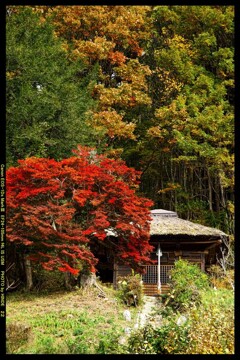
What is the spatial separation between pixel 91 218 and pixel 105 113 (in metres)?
5.60

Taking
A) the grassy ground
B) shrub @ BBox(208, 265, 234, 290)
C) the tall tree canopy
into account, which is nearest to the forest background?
the tall tree canopy

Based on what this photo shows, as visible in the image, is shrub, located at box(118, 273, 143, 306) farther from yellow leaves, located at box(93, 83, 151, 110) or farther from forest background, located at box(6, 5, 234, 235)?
yellow leaves, located at box(93, 83, 151, 110)

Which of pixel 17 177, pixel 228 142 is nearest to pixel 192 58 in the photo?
pixel 228 142

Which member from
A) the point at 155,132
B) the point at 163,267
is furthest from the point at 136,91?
the point at 163,267

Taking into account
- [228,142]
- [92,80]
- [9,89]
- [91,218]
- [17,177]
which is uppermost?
[92,80]

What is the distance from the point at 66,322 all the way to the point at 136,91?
32.6ft

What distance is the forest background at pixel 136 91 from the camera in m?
12.0

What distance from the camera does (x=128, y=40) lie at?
17.6 meters

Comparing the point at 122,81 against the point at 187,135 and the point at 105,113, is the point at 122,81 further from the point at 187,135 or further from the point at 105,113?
the point at 187,135

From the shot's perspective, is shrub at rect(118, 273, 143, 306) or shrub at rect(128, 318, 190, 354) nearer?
shrub at rect(128, 318, 190, 354)

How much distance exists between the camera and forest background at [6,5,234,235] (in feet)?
39.4

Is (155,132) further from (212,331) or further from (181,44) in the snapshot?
(212,331)

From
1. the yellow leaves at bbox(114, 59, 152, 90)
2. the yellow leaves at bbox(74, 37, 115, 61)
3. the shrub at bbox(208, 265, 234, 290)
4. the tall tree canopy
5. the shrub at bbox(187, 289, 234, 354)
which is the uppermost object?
the yellow leaves at bbox(74, 37, 115, 61)

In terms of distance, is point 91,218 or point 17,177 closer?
point 17,177
